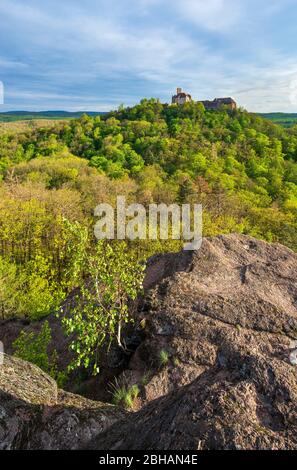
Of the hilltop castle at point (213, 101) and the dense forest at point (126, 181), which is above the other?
the hilltop castle at point (213, 101)

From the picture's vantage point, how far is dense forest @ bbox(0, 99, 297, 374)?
1079 inches

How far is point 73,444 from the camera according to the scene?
627cm

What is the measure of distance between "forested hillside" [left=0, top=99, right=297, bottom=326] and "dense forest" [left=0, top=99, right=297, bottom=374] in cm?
13

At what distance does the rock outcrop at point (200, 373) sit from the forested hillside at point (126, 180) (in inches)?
139

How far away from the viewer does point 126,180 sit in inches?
2461

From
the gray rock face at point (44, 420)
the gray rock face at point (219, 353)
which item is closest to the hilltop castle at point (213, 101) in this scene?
the gray rock face at point (219, 353)

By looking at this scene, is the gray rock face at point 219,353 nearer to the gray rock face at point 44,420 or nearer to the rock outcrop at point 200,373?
the rock outcrop at point 200,373

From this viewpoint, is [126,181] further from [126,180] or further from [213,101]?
[213,101]

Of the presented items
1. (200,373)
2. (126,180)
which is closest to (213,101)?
(126,180)

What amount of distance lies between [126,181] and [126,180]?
294 centimetres

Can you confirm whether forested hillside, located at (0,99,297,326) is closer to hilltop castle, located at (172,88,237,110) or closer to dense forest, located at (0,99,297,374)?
dense forest, located at (0,99,297,374)

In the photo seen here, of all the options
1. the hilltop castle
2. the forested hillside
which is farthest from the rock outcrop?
the hilltop castle

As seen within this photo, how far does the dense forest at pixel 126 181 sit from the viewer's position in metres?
27.4
